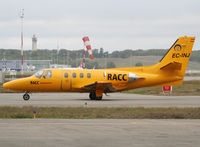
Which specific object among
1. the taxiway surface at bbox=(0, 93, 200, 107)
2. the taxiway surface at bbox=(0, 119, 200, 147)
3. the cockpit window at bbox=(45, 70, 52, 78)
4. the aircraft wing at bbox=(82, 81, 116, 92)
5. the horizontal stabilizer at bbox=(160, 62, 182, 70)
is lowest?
the taxiway surface at bbox=(0, 93, 200, 107)

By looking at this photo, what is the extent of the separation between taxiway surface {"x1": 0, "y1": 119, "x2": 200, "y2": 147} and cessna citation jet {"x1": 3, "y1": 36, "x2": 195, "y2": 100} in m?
13.8

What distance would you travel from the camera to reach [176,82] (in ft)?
105

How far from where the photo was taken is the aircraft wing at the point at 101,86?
30344 mm

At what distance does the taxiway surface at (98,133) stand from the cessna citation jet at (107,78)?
45.2 feet

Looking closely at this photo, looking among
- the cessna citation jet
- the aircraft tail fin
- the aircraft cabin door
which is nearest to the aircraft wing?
the cessna citation jet

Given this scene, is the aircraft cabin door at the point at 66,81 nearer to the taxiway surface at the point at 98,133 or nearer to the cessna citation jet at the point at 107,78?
the cessna citation jet at the point at 107,78

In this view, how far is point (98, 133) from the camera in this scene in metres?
13.6

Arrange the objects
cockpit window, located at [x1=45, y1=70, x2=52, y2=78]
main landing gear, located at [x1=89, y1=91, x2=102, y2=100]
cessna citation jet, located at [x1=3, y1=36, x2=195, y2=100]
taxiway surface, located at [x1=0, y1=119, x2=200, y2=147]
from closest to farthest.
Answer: taxiway surface, located at [x1=0, y1=119, x2=200, y2=147] < cessna citation jet, located at [x1=3, y1=36, x2=195, y2=100] < cockpit window, located at [x1=45, y1=70, x2=52, y2=78] < main landing gear, located at [x1=89, y1=91, x2=102, y2=100]

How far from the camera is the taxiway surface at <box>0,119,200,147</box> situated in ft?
38.3

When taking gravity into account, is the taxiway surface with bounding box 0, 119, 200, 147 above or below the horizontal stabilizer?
below

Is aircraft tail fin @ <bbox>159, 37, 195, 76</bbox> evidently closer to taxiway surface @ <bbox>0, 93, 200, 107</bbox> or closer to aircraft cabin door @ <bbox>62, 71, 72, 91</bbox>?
taxiway surface @ <bbox>0, 93, 200, 107</bbox>

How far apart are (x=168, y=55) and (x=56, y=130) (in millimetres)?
19300

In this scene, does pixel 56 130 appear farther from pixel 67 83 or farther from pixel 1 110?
pixel 67 83

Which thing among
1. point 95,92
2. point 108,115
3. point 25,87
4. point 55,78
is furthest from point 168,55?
point 108,115
